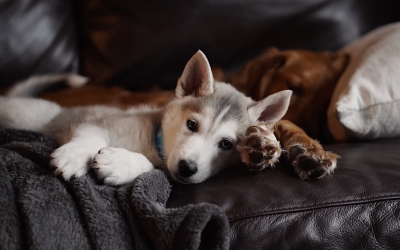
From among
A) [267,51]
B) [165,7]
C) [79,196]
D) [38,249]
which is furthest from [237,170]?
[165,7]

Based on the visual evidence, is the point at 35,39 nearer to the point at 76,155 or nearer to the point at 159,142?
the point at 159,142

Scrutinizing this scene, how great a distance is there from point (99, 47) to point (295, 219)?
53.1 inches

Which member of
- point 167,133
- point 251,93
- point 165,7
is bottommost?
point 251,93

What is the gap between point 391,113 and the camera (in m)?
1.30

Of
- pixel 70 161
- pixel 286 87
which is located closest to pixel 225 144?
pixel 70 161

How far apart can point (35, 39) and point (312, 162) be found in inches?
53.5

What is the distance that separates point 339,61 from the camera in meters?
1.72

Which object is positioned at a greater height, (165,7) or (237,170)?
(165,7)

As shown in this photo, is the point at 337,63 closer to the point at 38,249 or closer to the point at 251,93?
the point at 251,93

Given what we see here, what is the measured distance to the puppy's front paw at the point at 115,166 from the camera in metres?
0.95

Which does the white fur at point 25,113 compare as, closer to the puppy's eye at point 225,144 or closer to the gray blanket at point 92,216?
the gray blanket at point 92,216

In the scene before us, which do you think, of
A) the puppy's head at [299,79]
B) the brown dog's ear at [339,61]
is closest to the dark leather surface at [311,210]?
the puppy's head at [299,79]

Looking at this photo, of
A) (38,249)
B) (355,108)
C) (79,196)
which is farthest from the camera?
(355,108)

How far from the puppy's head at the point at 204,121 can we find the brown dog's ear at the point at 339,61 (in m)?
0.63
